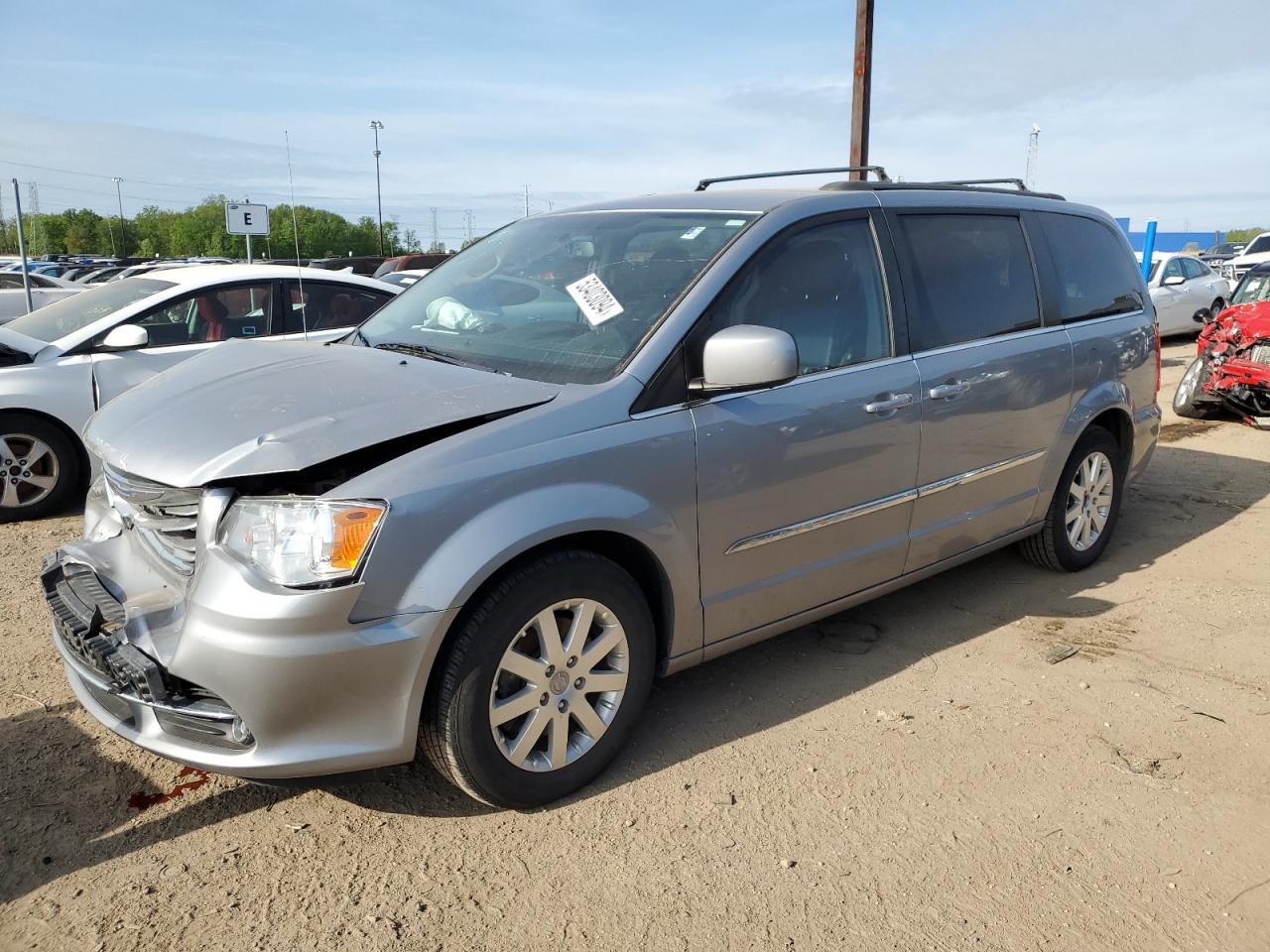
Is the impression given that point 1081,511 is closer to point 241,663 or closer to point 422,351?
point 422,351

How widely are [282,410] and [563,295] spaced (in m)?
1.13

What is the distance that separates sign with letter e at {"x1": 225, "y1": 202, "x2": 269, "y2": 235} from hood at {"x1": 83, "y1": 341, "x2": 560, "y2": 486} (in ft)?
7.59

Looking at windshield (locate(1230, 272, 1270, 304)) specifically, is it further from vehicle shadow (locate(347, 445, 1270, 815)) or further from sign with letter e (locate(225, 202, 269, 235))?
sign with letter e (locate(225, 202, 269, 235))

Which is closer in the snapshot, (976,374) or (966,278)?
(976,374)

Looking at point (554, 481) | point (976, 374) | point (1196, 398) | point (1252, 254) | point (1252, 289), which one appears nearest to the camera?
point (554, 481)

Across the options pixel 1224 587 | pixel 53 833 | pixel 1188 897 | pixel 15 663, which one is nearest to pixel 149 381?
pixel 15 663

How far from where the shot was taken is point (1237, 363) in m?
9.16

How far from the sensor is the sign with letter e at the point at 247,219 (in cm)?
560

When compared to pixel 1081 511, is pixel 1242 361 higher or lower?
higher

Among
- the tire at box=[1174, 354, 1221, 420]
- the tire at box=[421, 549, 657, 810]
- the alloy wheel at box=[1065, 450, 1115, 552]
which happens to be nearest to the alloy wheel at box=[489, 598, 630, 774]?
the tire at box=[421, 549, 657, 810]

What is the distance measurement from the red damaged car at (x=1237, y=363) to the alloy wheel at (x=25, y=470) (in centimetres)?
956

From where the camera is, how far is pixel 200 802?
3045mm

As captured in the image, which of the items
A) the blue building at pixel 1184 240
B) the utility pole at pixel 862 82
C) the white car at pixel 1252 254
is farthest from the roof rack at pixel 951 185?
the blue building at pixel 1184 240

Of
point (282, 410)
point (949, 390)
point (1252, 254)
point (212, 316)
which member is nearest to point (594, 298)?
point (282, 410)
